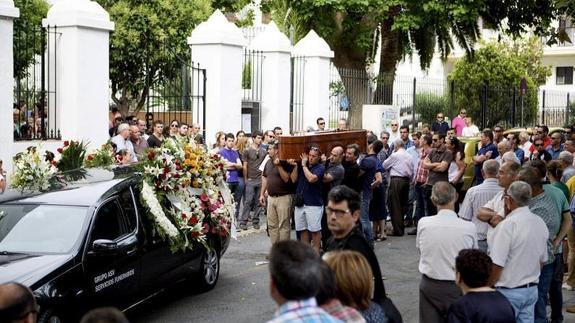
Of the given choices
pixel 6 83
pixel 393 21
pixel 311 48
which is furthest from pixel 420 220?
pixel 393 21

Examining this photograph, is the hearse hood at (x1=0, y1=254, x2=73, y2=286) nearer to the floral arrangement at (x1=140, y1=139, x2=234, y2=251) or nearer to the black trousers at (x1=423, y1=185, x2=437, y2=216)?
the floral arrangement at (x1=140, y1=139, x2=234, y2=251)

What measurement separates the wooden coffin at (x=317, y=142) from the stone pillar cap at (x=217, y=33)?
5.86 metres

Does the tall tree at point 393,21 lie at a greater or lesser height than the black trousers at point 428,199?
greater

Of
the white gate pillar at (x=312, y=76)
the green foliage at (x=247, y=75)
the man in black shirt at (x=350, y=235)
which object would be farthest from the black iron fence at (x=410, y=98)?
the man in black shirt at (x=350, y=235)

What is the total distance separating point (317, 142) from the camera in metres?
12.4

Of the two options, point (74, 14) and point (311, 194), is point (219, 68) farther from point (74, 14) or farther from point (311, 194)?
point (311, 194)

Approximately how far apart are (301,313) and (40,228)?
5.07 metres

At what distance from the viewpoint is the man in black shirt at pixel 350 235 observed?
5789 mm

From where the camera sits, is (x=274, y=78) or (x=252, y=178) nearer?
(x=252, y=178)

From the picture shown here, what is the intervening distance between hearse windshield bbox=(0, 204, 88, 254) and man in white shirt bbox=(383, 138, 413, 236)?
7831 millimetres

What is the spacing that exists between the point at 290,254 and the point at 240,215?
1245cm

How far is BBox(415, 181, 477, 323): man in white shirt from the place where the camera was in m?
6.86

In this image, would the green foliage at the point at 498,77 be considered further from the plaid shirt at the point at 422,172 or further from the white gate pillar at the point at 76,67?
the white gate pillar at the point at 76,67

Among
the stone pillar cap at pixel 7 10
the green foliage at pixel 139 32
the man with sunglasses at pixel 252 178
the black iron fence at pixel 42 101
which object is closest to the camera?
the stone pillar cap at pixel 7 10
